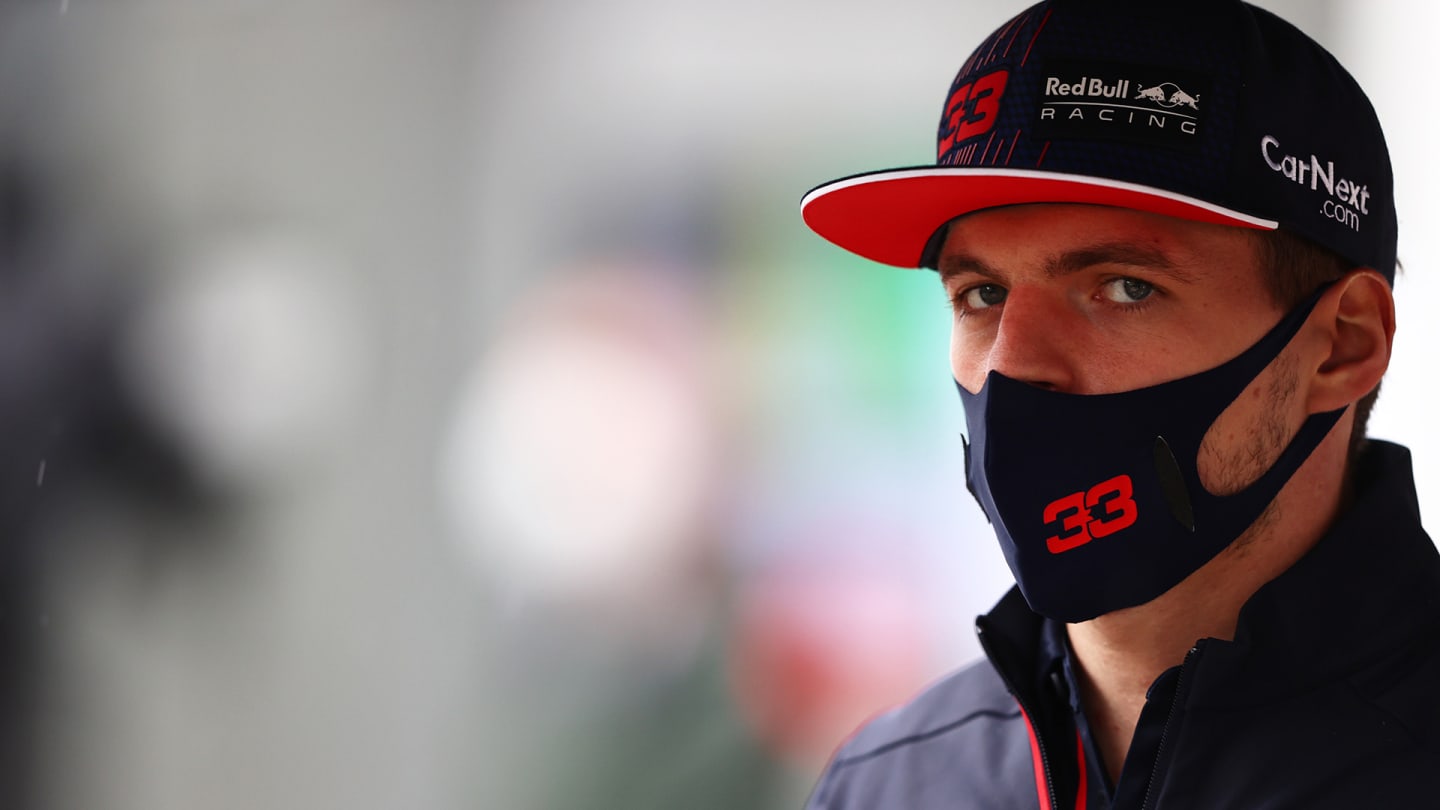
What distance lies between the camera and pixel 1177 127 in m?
1.00

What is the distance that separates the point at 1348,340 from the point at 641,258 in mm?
1798

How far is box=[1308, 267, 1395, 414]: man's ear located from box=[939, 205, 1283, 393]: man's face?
0.06 metres

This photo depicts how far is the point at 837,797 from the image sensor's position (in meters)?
1.26

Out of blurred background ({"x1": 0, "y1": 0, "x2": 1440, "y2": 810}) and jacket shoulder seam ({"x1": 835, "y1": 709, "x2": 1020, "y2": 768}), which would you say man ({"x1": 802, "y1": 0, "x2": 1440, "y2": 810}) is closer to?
jacket shoulder seam ({"x1": 835, "y1": 709, "x2": 1020, "y2": 768})

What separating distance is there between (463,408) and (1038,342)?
1963mm

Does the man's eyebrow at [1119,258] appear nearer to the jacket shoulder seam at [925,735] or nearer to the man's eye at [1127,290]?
the man's eye at [1127,290]

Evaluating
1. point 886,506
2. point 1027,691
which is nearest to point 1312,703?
point 1027,691

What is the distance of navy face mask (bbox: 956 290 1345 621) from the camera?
1.00 meters

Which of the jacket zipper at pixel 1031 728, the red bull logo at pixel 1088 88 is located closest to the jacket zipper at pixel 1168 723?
the jacket zipper at pixel 1031 728

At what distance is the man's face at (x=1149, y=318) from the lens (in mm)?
1014

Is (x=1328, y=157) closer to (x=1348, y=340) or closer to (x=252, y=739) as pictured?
(x=1348, y=340)

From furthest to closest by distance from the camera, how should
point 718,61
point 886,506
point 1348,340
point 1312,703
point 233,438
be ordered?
1. point 233,438
2. point 718,61
3. point 886,506
4. point 1348,340
5. point 1312,703

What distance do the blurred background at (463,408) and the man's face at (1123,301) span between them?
4.61ft

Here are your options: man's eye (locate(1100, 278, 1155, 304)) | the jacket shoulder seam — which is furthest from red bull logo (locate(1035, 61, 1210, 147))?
the jacket shoulder seam
